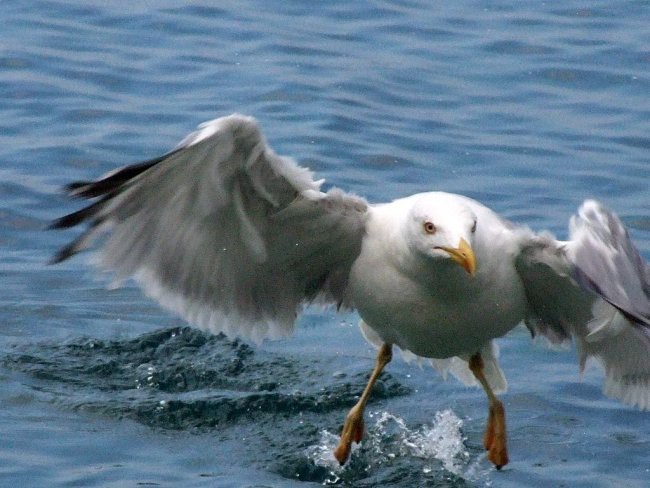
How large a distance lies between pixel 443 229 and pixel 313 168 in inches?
171

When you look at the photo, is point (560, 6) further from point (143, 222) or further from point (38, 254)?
point (143, 222)

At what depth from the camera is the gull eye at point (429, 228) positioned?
6445 mm

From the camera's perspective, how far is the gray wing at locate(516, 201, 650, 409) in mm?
6262

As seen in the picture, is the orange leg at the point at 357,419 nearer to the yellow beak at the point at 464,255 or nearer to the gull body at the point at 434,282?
the gull body at the point at 434,282

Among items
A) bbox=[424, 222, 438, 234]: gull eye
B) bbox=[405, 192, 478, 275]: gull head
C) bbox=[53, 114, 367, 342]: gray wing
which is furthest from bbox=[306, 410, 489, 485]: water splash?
bbox=[424, 222, 438, 234]: gull eye

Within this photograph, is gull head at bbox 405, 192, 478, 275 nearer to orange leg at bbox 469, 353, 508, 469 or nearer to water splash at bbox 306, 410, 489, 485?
orange leg at bbox 469, 353, 508, 469

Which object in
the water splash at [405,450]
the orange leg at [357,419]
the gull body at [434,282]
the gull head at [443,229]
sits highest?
the gull head at [443,229]

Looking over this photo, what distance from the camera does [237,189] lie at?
6.82 m

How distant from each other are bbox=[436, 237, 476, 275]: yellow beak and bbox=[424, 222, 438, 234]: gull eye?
4.6 inches

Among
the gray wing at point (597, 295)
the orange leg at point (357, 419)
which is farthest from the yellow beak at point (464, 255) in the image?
the orange leg at point (357, 419)

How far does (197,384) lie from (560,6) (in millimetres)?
7407

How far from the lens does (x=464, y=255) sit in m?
6.28

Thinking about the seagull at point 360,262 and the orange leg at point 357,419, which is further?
the orange leg at point 357,419

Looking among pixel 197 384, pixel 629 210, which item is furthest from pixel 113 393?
pixel 629 210
